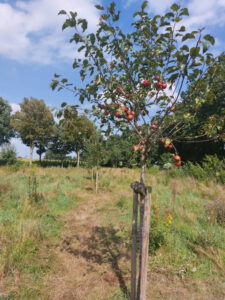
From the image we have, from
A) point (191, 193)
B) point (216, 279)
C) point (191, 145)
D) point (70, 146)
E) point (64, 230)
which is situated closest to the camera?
point (216, 279)

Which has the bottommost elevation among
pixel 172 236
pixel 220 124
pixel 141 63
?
pixel 172 236

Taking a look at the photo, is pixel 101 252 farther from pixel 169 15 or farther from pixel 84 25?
pixel 169 15

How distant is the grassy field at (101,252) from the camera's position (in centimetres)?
274

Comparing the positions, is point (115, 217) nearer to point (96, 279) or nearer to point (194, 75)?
point (96, 279)

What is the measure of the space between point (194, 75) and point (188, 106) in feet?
1.39

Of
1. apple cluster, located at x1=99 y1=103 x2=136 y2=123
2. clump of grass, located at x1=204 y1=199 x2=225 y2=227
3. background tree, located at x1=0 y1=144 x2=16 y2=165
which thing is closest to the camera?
apple cluster, located at x1=99 y1=103 x2=136 y2=123

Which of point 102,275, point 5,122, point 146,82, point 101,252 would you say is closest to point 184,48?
point 146,82

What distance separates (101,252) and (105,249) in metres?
0.13

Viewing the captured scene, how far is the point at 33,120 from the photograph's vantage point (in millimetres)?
23969

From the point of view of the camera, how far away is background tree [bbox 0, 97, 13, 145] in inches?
1081

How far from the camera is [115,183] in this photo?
10453 mm

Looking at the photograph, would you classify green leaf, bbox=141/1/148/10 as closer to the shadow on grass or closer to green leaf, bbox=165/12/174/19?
green leaf, bbox=165/12/174/19

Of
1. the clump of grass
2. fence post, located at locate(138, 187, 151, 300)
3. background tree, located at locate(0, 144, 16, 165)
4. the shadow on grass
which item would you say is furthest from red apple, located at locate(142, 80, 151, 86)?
background tree, located at locate(0, 144, 16, 165)

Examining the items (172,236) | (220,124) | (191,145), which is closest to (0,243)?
(172,236)
